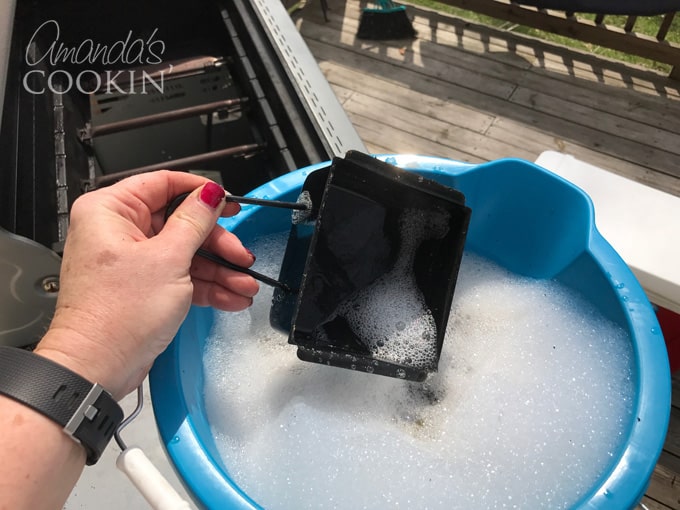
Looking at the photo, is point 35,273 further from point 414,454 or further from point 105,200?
point 414,454

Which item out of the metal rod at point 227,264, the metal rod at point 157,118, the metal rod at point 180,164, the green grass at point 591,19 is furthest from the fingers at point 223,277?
the green grass at point 591,19

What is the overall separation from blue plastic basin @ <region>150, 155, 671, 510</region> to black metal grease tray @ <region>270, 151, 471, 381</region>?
0.33 ft

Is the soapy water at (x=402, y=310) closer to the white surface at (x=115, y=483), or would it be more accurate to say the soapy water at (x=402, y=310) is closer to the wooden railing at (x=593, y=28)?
the white surface at (x=115, y=483)

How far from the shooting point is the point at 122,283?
49 centimetres

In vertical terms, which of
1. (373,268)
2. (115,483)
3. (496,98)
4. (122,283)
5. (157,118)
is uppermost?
(122,283)

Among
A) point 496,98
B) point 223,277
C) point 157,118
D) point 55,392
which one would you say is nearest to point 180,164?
point 157,118

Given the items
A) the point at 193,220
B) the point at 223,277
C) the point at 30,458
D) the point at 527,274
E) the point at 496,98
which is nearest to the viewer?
the point at 30,458

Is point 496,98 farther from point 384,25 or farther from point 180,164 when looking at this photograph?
point 180,164

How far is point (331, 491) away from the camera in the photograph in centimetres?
61

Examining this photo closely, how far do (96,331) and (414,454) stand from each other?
427mm

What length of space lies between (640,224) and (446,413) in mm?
637

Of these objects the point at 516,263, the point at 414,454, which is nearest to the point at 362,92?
the point at 516,263

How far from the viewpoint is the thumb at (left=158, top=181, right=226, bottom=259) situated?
535mm

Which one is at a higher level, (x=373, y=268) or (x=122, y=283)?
(x=122, y=283)
